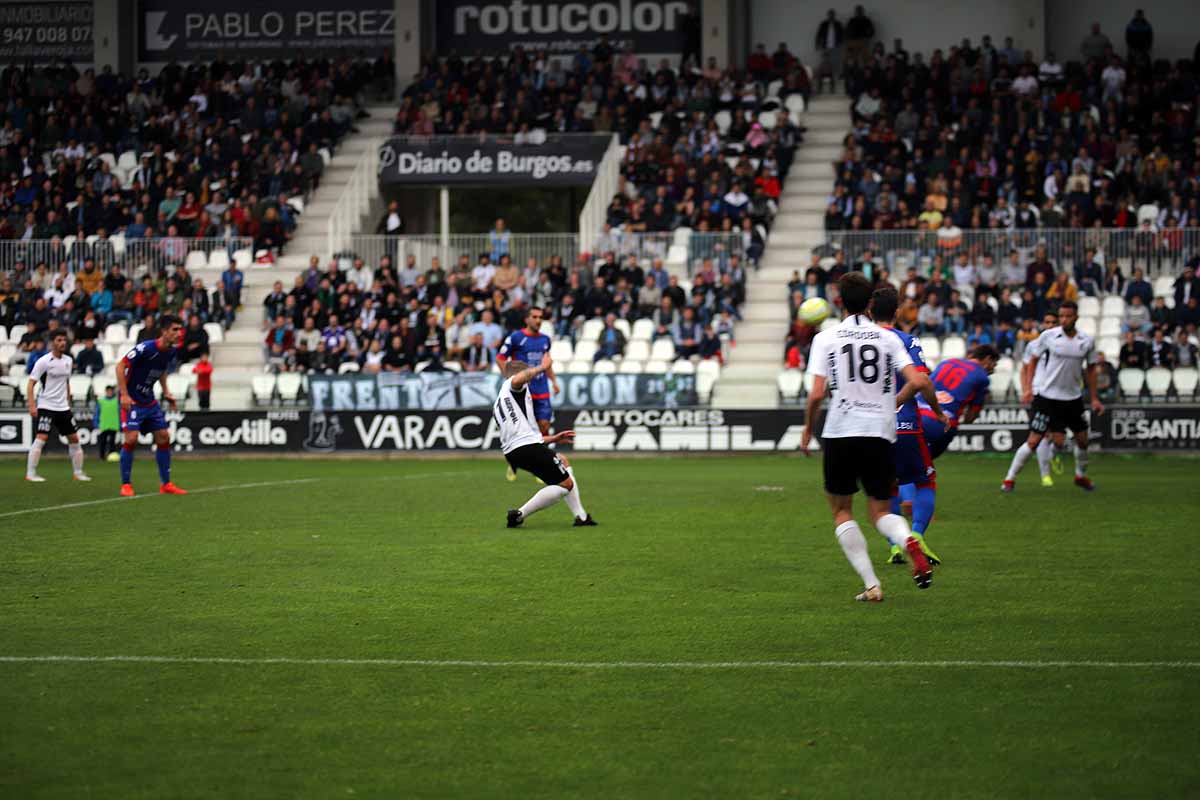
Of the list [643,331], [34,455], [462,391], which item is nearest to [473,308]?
[643,331]

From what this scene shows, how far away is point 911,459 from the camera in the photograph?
11203 millimetres

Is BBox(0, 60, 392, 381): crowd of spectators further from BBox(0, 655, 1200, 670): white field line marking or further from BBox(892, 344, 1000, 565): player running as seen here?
BBox(0, 655, 1200, 670): white field line marking

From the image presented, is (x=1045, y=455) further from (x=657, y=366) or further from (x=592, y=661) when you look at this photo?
(x=592, y=661)

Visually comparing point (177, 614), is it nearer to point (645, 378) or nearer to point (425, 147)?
point (645, 378)

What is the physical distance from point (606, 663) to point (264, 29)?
130 feet

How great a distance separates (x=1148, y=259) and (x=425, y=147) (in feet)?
56.8

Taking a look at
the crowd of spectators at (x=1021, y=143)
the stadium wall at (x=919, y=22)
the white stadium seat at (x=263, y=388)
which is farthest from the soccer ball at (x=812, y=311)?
the stadium wall at (x=919, y=22)

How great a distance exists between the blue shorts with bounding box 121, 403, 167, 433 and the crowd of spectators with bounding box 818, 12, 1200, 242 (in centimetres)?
1816

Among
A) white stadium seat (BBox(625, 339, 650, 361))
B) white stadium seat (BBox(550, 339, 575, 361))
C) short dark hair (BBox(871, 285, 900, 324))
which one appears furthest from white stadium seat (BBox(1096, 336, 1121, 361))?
short dark hair (BBox(871, 285, 900, 324))

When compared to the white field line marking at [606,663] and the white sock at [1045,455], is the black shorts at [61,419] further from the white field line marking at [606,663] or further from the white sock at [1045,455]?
the white field line marking at [606,663]

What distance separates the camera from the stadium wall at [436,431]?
26.7m

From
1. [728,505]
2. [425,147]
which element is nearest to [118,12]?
[425,147]

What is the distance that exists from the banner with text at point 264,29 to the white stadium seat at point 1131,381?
24.7 meters

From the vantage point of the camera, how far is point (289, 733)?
6184 millimetres
